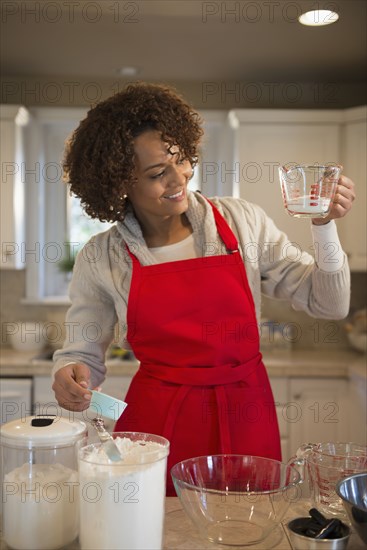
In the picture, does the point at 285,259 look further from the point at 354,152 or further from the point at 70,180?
the point at 354,152

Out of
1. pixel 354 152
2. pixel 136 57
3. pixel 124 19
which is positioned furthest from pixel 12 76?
pixel 354 152

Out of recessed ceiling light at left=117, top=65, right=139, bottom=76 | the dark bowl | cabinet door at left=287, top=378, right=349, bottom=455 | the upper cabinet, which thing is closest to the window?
recessed ceiling light at left=117, top=65, right=139, bottom=76

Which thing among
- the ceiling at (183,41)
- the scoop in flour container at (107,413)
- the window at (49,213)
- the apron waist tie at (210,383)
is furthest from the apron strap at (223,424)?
the window at (49,213)

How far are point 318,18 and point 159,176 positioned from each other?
1.52m

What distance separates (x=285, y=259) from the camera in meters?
1.75

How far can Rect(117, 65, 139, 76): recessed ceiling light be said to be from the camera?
11.5 feet

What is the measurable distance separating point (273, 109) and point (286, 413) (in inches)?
62.0

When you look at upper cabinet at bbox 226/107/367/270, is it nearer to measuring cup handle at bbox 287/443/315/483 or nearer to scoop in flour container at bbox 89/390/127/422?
measuring cup handle at bbox 287/443/315/483

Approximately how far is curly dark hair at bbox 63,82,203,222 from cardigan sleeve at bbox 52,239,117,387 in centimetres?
15

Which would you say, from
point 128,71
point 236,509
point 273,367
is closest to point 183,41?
point 128,71

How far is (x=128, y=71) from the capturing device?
357 centimetres

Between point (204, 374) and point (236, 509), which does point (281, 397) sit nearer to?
point (204, 374)

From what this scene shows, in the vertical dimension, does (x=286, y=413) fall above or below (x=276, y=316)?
below

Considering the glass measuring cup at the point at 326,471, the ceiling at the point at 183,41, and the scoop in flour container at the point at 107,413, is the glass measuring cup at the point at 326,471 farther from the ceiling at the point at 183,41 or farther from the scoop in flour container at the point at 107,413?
the ceiling at the point at 183,41
